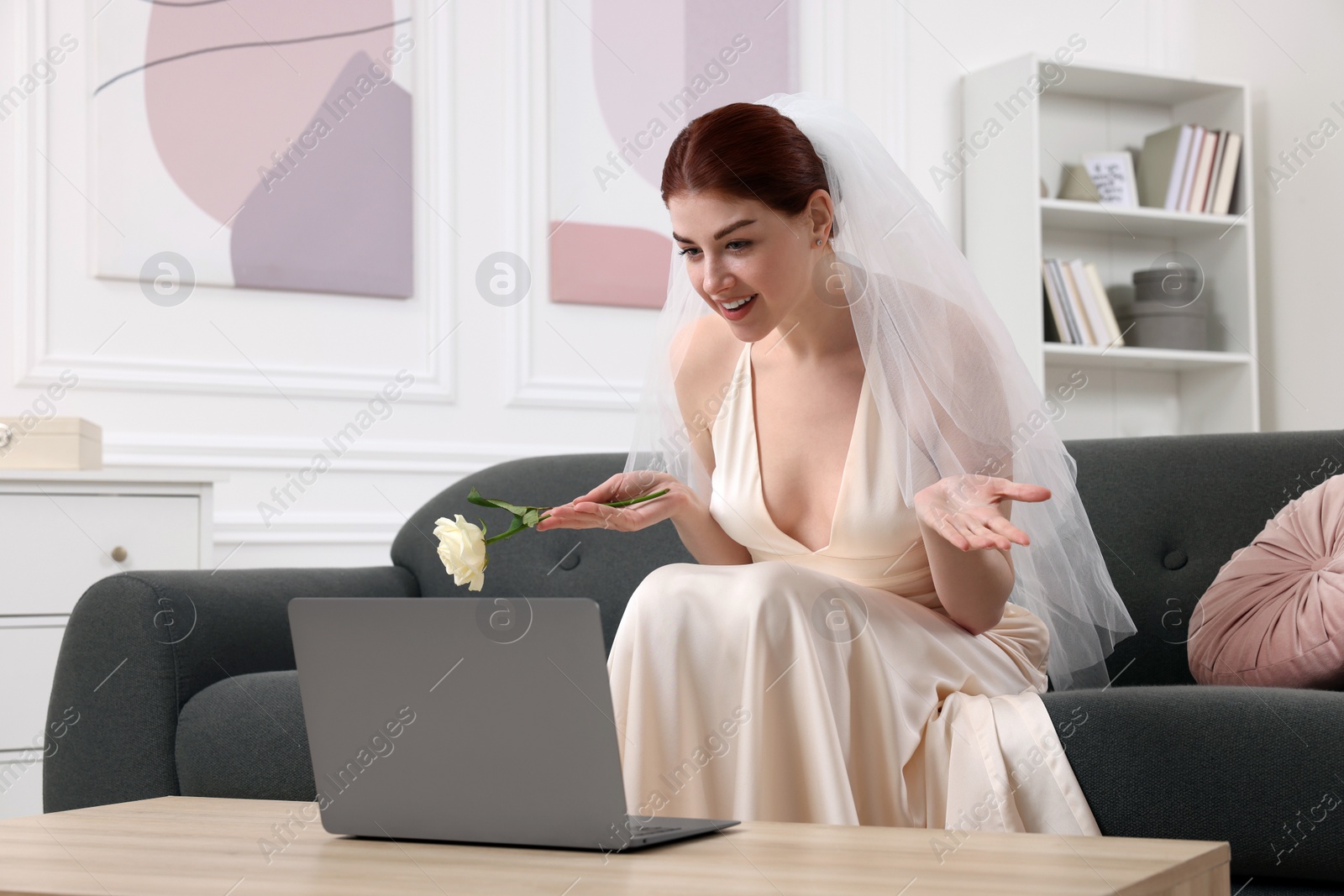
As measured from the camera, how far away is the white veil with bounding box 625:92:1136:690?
1.60 meters

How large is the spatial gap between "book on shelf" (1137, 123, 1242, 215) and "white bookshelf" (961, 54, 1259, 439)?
0.15 ft

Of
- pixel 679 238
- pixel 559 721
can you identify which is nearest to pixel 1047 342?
pixel 679 238

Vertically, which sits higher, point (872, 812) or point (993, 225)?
point (993, 225)

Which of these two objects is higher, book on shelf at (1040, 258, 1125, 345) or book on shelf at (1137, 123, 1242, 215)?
book on shelf at (1137, 123, 1242, 215)

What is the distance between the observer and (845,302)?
5.66 feet

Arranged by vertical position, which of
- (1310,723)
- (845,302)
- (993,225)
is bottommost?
(1310,723)

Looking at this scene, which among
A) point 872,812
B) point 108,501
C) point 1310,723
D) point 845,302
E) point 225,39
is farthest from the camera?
point 225,39

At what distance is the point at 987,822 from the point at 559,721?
59 cm

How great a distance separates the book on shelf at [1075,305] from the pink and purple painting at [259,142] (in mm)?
1634

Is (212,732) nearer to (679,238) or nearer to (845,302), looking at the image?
(679,238)

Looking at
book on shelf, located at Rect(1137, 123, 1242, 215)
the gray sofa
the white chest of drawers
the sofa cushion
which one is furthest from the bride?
book on shelf, located at Rect(1137, 123, 1242, 215)

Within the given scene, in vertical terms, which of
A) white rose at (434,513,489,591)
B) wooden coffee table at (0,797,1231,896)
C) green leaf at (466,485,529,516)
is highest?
green leaf at (466,485,529,516)

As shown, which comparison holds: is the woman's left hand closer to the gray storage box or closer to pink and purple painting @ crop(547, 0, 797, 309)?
pink and purple painting @ crop(547, 0, 797, 309)

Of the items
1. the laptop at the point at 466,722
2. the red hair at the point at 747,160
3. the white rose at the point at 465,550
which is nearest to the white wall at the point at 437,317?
the red hair at the point at 747,160
